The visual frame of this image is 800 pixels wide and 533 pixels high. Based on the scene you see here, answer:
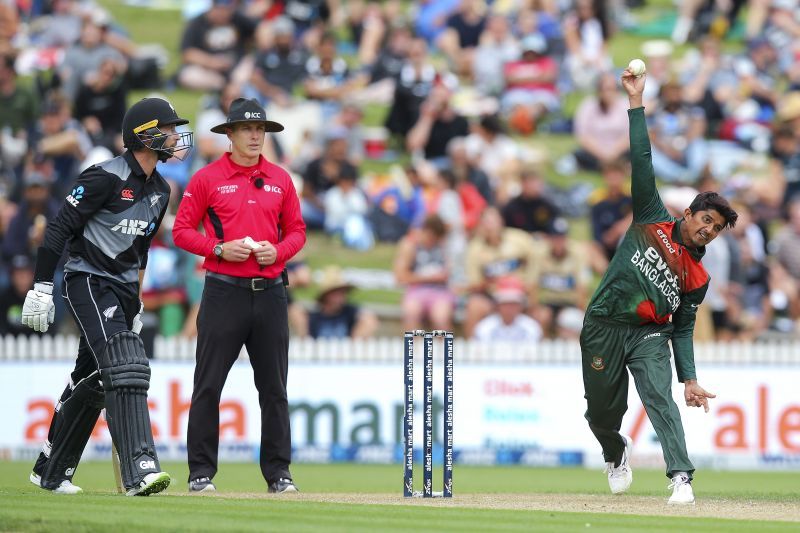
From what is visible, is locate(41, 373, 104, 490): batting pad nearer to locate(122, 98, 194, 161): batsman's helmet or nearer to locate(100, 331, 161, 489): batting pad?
locate(100, 331, 161, 489): batting pad

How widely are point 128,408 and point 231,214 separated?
5.67ft

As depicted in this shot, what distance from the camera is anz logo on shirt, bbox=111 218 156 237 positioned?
9485 mm

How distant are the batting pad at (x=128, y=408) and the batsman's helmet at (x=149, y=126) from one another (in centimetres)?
129

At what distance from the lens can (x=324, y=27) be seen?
23.9 metres

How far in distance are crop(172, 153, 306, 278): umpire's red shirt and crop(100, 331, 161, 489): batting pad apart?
1.18 m

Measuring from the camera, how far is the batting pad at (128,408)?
359 inches

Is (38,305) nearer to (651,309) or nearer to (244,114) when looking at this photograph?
(244,114)

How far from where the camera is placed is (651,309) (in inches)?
392

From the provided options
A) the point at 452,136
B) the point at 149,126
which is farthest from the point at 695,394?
the point at 452,136

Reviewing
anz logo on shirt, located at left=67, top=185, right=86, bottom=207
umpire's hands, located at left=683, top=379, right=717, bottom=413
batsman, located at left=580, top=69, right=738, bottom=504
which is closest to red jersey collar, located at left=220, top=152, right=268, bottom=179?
anz logo on shirt, located at left=67, top=185, right=86, bottom=207

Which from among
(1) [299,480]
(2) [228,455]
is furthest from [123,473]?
(2) [228,455]

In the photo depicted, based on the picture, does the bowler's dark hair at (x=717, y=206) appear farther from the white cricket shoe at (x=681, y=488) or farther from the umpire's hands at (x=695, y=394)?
the white cricket shoe at (x=681, y=488)

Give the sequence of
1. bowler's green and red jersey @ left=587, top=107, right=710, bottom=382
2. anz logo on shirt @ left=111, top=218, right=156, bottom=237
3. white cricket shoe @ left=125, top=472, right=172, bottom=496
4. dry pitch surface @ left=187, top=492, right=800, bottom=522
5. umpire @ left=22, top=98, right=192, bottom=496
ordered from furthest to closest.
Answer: bowler's green and red jersey @ left=587, top=107, right=710, bottom=382
anz logo on shirt @ left=111, top=218, right=156, bottom=237
dry pitch surface @ left=187, top=492, right=800, bottom=522
umpire @ left=22, top=98, right=192, bottom=496
white cricket shoe @ left=125, top=472, right=172, bottom=496

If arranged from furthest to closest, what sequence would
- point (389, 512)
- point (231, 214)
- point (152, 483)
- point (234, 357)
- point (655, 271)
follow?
point (234, 357)
point (231, 214)
point (655, 271)
point (152, 483)
point (389, 512)
